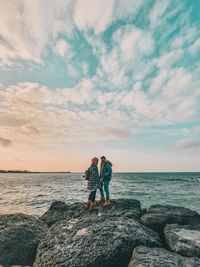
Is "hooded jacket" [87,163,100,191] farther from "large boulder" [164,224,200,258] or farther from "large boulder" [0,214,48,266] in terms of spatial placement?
"large boulder" [164,224,200,258]

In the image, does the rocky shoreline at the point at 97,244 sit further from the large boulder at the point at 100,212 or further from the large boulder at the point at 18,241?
the large boulder at the point at 100,212

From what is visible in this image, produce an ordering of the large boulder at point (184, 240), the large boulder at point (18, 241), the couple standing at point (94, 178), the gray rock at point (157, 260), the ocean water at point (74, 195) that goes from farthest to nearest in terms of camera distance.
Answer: the ocean water at point (74, 195), the couple standing at point (94, 178), the large boulder at point (18, 241), the large boulder at point (184, 240), the gray rock at point (157, 260)

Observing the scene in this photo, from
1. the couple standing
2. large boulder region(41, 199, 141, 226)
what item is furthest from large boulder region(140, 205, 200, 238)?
the couple standing

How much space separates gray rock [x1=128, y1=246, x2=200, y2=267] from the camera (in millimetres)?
3406

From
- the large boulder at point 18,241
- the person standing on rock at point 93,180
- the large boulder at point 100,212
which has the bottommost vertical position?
the large boulder at point 18,241

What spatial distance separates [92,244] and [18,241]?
8.74 ft

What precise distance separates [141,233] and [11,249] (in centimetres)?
397

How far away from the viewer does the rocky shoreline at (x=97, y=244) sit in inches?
151

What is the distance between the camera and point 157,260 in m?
3.53

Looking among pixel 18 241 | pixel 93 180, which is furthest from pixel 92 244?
pixel 93 180

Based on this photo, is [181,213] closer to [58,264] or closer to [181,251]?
[181,251]

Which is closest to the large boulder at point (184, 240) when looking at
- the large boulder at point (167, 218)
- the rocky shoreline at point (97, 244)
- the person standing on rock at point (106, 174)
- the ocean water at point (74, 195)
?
the rocky shoreline at point (97, 244)

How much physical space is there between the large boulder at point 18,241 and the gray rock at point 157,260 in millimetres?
A: 3290

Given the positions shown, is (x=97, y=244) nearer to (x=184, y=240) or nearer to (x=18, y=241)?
(x=184, y=240)
